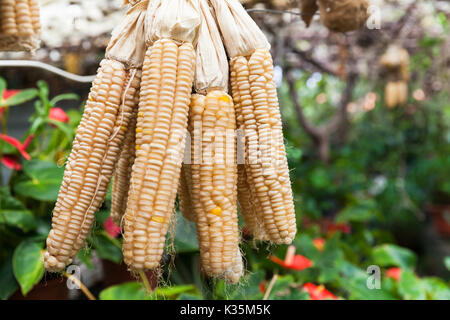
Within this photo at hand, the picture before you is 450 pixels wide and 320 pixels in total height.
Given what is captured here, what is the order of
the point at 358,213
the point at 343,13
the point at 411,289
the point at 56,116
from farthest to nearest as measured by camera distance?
the point at 358,213 → the point at 56,116 → the point at 411,289 → the point at 343,13

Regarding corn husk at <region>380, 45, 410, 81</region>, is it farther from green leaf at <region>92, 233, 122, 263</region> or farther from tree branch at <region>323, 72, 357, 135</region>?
green leaf at <region>92, 233, 122, 263</region>

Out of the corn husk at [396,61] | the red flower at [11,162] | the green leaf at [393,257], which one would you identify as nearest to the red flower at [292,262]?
the green leaf at [393,257]

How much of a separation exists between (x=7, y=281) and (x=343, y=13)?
143 centimetres

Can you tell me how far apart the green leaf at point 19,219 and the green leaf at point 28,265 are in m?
0.06

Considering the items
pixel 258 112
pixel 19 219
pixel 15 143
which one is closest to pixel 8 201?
pixel 19 219

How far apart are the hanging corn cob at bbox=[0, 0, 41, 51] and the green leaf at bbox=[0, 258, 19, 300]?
835 mm

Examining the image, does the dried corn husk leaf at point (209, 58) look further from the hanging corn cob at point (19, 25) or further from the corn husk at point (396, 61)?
the corn husk at point (396, 61)

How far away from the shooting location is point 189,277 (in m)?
1.79

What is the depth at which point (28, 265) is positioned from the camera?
1385mm

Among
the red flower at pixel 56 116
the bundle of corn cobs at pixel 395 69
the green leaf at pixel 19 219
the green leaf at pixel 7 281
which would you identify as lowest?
the bundle of corn cobs at pixel 395 69

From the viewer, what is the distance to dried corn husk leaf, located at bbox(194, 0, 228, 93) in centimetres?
75

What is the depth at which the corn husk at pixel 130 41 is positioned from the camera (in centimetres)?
76

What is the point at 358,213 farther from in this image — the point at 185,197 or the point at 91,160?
the point at 91,160
